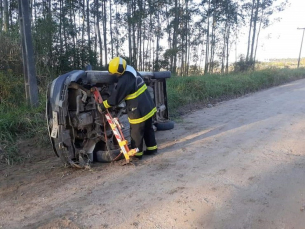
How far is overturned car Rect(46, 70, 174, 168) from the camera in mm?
3621

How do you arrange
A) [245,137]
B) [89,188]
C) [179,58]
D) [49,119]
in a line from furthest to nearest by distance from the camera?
1. [179,58]
2. [245,137]
3. [49,119]
4. [89,188]

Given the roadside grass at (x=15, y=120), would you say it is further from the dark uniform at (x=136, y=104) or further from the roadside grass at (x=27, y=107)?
the dark uniform at (x=136, y=104)

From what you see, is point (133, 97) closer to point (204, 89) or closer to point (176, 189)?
point (176, 189)

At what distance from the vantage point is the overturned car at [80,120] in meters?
3.62

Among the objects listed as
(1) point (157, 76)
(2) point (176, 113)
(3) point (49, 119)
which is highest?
(1) point (157, 76)

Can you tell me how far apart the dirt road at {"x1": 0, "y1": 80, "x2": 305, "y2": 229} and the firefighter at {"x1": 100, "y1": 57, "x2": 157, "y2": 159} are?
1.21 feet

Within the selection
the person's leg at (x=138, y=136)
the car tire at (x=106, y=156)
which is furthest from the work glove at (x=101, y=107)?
the car tire at (x=106, y=156)

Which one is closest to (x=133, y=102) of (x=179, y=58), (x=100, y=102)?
(x=100, y=102)

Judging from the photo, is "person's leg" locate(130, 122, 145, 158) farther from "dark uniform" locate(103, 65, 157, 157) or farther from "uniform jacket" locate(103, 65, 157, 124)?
"uniform jacket" locate(103, 65, 157, 124)

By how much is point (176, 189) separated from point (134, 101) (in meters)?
1.59

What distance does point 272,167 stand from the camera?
378cm

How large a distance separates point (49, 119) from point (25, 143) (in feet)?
4.56

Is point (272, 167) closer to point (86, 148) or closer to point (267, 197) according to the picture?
point (267, 197)

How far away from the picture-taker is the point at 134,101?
4.19 metres
